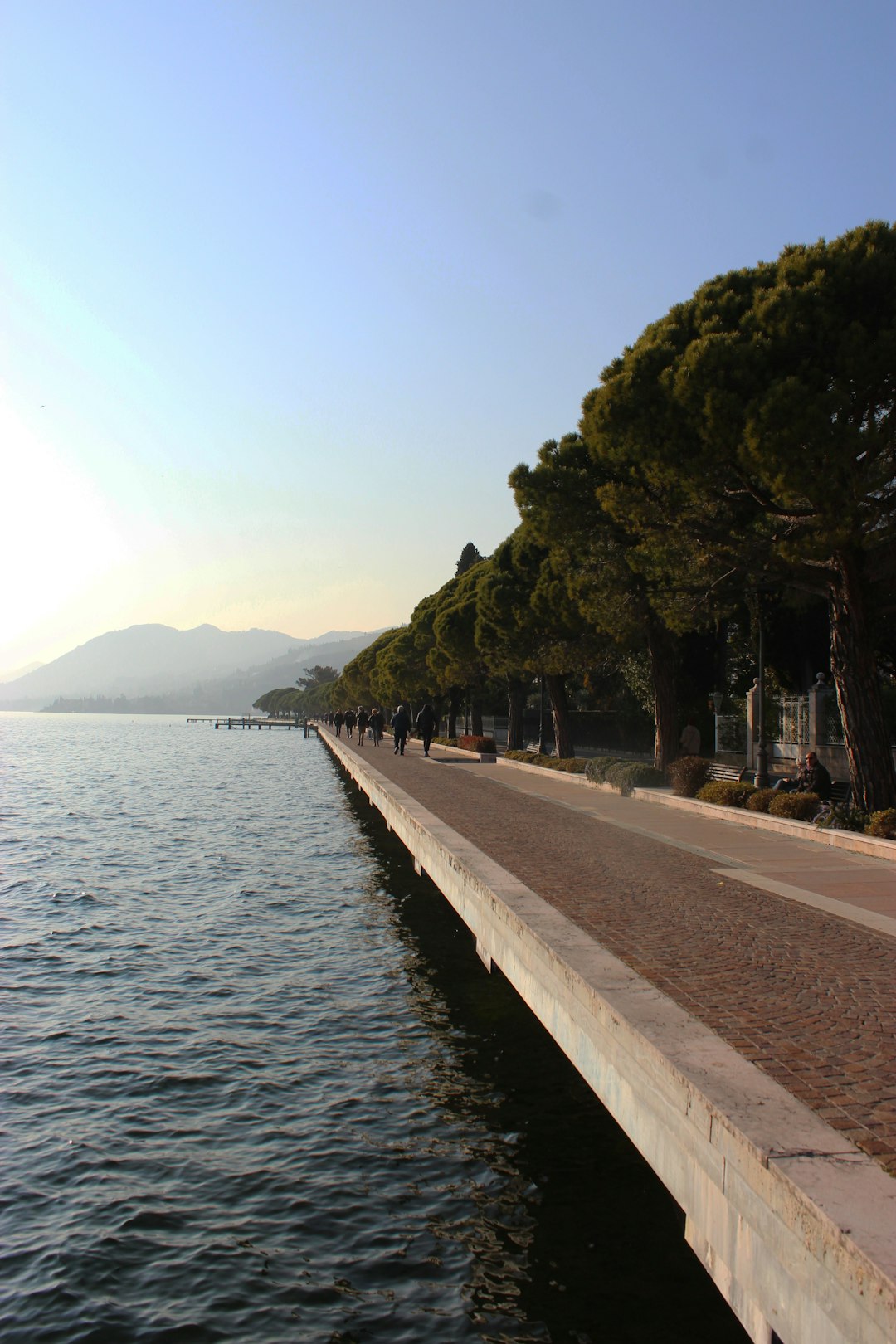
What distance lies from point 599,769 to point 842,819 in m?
11.7

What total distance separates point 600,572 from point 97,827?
46.5ft

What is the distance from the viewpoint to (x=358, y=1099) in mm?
8539

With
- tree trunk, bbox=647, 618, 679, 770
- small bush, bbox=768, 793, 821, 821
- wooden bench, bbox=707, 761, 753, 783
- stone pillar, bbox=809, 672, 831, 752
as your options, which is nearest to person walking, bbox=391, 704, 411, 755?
tree trunk, bbox=647, 618, 679, 770

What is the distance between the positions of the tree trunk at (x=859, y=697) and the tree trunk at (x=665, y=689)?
10287mm

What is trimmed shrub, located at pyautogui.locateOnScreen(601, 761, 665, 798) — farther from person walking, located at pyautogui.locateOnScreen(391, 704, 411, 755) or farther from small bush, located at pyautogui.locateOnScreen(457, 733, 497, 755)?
small bush, located at pyautogui.locateOnScreen(457, 733, 497, 755)

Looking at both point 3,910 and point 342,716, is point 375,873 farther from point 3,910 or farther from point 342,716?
point 342,716

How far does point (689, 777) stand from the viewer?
22906mm

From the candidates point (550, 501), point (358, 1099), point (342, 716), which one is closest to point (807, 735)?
point (550, 501)

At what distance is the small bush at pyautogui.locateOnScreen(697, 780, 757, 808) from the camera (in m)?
20.2

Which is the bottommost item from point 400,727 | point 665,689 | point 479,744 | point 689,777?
point 689,777

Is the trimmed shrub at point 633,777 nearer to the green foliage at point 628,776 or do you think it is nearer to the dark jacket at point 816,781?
the green foliage at point 628,776

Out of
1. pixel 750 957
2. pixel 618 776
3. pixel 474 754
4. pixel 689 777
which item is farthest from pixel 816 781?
pixel 474 754

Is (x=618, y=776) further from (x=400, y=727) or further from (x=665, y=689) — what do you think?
(x=400, y=727)

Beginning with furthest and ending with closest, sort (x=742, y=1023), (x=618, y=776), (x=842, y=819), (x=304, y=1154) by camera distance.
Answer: (x=618, y=776) → (x=842, y=819) → (x=304, y=1154) → (x=742, y=1023)
